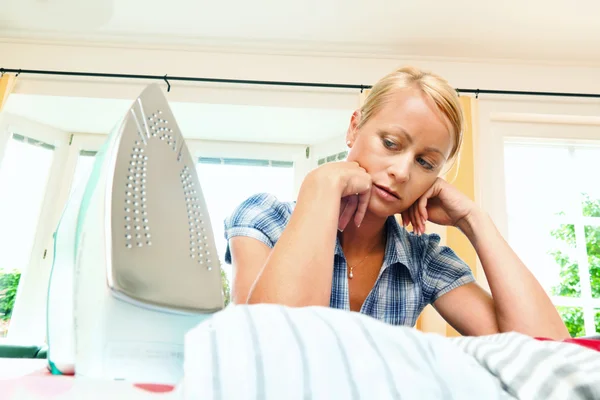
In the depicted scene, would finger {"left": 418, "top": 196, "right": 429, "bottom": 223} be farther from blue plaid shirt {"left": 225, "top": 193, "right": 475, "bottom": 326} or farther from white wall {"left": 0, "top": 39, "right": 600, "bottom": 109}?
white wall {"left": 0, "top": 39, "right": 600, "bottom": 109}

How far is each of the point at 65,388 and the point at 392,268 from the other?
0.68m

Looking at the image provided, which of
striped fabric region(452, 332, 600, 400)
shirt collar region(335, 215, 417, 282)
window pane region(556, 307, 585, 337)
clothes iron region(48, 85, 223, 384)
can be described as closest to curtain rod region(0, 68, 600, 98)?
window pane region(556, 307, 585, 337)

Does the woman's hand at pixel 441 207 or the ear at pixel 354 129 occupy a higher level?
the ear at pixel 354 129

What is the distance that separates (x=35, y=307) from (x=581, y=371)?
2.90 m

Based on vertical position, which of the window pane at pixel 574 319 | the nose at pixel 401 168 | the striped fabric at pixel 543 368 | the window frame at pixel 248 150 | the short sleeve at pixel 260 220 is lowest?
the window pane at pixel 574 319

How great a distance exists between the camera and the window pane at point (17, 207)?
2.41 metres

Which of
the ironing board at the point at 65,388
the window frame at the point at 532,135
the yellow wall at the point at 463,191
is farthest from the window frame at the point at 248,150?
the ironing board at the point at 65,388

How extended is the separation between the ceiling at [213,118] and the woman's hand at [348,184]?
1.64 metres

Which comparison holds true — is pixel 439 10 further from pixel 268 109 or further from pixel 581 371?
pixel 581 371

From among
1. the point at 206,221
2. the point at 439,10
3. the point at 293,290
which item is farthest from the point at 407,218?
the point at 439,10

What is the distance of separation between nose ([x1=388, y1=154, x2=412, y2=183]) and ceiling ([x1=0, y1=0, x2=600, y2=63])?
1585mm

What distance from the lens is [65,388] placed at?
0.21 m

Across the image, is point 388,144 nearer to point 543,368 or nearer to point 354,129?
point 354,129

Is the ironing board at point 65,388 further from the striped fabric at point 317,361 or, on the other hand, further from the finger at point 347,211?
the finger at point 347,211
